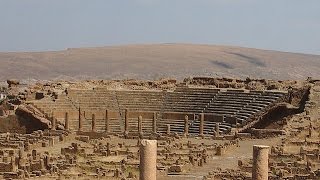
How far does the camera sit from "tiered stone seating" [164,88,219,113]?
54656 millimetres

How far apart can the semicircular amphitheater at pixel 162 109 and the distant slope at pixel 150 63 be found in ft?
257

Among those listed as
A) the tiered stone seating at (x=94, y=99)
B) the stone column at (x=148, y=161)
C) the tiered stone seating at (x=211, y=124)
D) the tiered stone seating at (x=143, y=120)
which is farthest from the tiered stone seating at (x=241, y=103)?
the stone column at (x=148, y=161)

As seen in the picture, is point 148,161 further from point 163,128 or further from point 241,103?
point 241,103

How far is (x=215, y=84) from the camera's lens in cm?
6288

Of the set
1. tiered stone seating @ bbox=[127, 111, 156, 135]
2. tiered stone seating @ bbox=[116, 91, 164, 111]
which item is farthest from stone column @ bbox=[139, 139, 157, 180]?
tiered stone seating @ bbox=[116, 91, 164, 111]

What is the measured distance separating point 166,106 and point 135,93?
3839 mm

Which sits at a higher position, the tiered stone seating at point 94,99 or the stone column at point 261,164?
the tiered stone seating at point 94,99

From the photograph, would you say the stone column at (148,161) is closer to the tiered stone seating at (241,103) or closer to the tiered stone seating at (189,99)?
the tiered stone seating at (241,103)

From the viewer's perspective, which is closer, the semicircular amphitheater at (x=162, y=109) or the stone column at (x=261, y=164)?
the stone column at (x=261, y=164)

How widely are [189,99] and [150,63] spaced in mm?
109602

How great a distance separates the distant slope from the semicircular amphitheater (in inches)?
3086

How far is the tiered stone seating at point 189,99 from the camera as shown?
179 feet

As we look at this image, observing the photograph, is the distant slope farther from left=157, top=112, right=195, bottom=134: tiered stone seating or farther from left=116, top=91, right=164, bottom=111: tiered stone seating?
left=157, top=112, right=195, bottom=134: tiered stone seating

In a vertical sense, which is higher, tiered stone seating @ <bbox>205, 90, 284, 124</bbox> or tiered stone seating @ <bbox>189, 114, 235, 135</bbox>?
tiered stone seating @ <bbox>205, 90, 284, 124</bbox>
